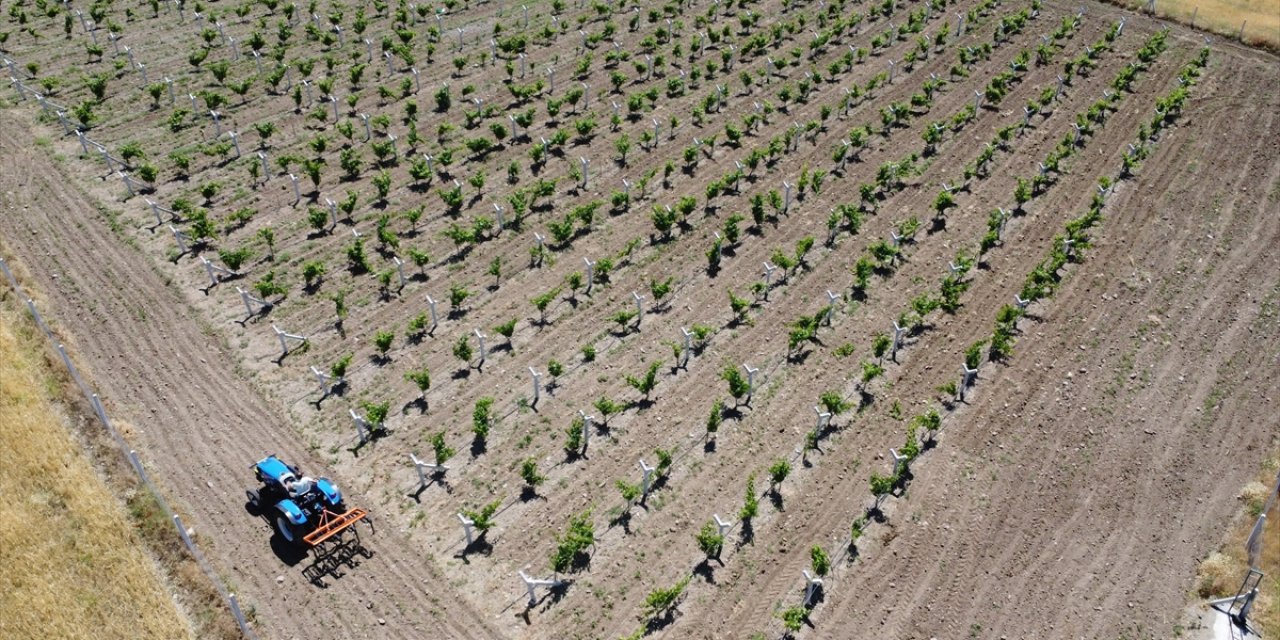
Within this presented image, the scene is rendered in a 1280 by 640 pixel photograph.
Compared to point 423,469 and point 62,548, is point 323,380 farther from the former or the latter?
point 62,548

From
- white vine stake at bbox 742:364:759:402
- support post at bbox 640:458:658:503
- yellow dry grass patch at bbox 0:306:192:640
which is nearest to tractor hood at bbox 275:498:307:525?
yellow dry grass patch at bbox 0:306:192:640

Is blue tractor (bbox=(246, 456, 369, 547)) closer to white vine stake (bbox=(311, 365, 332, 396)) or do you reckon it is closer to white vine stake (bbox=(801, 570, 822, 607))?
white vine stake (bbox=(311, 365, 332, 396))

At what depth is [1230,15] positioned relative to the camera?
47.1 metres

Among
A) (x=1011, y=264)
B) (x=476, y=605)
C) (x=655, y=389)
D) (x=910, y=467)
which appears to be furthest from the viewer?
(x=1011, y=264)

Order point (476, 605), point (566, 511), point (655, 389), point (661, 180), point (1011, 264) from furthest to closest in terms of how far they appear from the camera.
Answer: point (661, 180) → point (1011, 264) → point (655, 389) → point (566, 511) → point (476, 605)

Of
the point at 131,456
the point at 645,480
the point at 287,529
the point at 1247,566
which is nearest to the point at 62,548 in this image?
the point at 131,456

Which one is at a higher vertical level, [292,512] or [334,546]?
[292,512]

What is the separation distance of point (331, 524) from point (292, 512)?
77 cm

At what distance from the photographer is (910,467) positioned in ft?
70.9

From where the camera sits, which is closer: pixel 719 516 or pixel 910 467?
pixel 719 516

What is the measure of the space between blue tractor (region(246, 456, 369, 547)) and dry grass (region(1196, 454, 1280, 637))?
16.9m

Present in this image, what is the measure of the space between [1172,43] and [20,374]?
45974 millimetres

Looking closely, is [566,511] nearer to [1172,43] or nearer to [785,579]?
[785,579]

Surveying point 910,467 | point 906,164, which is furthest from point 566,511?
point 906,164
